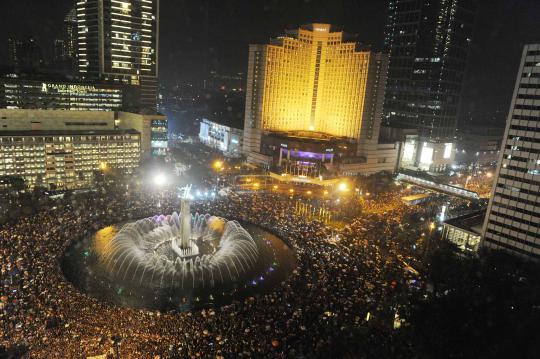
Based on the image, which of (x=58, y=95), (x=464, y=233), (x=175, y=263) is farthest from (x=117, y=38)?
(x=464, y=233)

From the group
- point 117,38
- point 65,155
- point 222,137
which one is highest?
point 117,38

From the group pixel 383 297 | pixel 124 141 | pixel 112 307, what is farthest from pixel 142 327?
pixel 124 141

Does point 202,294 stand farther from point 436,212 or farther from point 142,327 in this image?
point 436,212

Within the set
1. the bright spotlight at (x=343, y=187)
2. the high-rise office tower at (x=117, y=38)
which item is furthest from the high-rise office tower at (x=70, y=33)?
the bright spotlight at (x=343, y=187)

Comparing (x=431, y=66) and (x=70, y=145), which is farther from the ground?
(x=431, y=66)

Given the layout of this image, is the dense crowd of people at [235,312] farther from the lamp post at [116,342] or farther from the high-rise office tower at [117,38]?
the high-rise office tower at [117,38]

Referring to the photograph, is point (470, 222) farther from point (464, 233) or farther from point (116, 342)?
point (116, 342)

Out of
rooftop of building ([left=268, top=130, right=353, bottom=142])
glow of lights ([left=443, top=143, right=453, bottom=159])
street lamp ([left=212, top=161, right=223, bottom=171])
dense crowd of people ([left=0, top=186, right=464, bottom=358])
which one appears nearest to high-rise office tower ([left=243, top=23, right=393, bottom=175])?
rooftop of building ([left=268, top=130, right=353, bottom=142])
